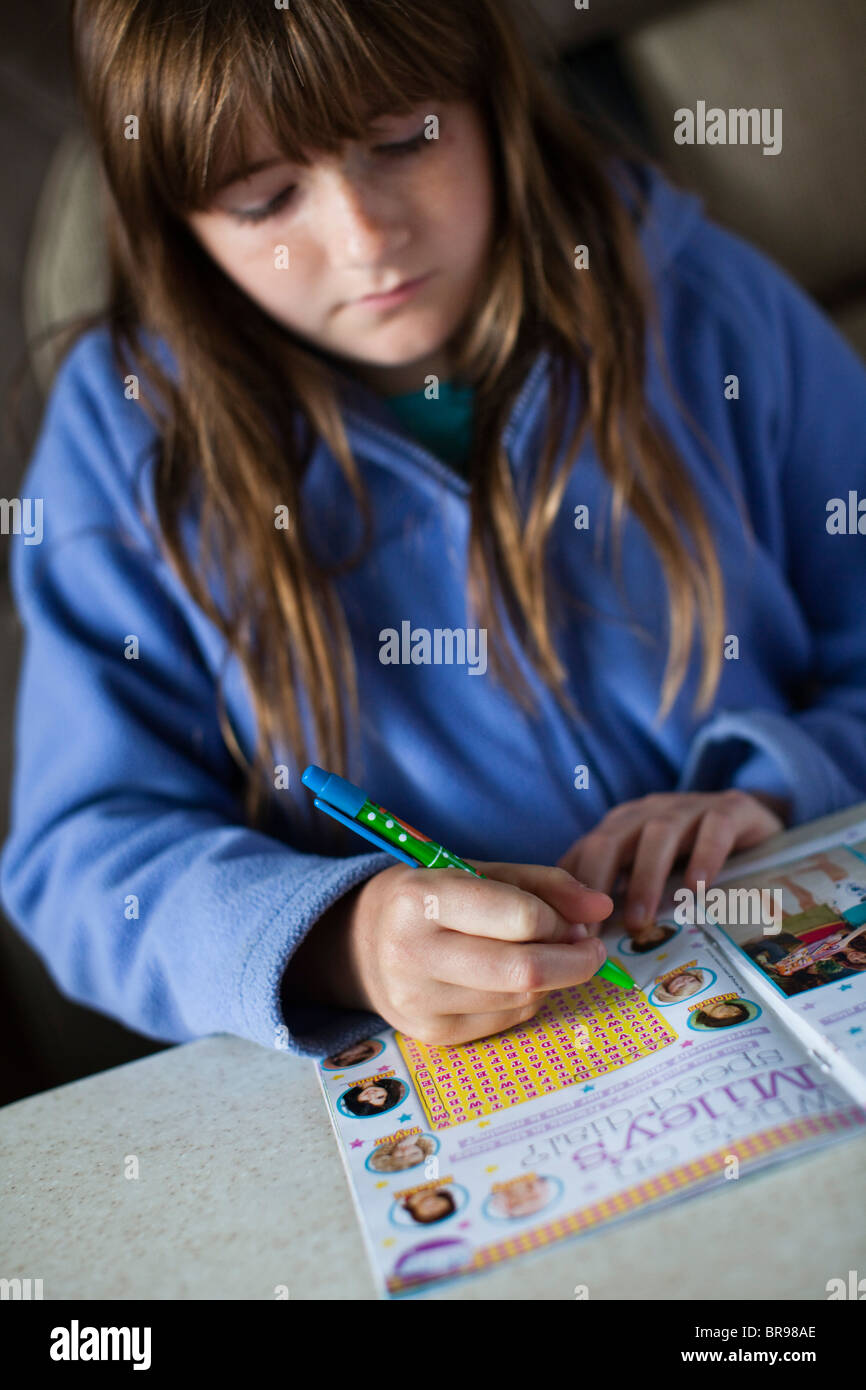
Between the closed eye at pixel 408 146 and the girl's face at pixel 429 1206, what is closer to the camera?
the girl's face at pixel 429 1206

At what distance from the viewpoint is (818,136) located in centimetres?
105

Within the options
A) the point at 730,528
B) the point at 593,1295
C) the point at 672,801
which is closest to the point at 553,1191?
the point at 593,1295

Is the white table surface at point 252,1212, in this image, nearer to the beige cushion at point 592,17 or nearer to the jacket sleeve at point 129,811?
the jacket sleeve at point 129,811

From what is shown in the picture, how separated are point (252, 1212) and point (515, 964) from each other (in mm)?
158

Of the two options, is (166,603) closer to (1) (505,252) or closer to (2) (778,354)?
(1) (505,252)

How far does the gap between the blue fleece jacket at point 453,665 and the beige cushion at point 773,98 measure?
9.1 inches

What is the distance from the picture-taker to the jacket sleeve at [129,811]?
1.88 feet

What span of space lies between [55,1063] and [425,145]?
2.88 feet

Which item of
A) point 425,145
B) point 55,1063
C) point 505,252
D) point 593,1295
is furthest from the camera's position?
point 55,1063

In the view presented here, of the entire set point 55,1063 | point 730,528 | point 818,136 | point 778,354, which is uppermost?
point 818,136

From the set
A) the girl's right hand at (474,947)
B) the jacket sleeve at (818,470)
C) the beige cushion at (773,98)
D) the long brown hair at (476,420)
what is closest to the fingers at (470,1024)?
the girl's right hand at (474,947)

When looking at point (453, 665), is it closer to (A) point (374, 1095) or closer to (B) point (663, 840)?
(B) point (663, 840)

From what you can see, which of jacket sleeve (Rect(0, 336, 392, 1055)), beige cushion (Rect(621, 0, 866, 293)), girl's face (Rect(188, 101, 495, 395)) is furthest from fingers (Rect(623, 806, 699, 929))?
beige cushion (Rect(621, 0, 866, 293))

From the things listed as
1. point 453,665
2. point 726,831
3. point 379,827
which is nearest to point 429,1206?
point 379,827
